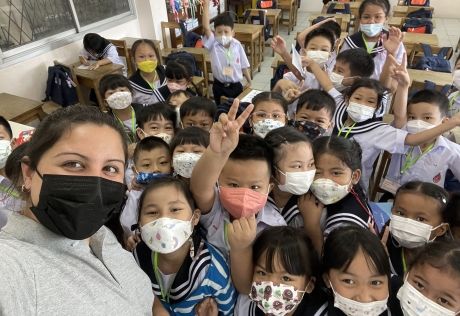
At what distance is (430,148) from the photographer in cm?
219

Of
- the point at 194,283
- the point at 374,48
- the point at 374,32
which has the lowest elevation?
the point at 194,283

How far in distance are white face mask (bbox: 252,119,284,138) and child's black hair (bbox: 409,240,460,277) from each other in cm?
114

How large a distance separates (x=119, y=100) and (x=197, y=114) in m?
0.92

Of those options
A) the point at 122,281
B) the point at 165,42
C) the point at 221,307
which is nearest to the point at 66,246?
the point at 122,281

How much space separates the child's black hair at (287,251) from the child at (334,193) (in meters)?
0.24

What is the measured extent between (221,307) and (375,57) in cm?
287

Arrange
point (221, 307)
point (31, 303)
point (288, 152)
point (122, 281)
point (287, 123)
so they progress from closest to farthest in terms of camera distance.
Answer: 1. point (31, 303)
2. point (122, 281)
3. point (221, 307)
4. point (288, 152)
5. point (287, 123)

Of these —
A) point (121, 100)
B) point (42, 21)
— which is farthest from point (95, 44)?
point (121, 100)

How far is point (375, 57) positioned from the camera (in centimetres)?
314

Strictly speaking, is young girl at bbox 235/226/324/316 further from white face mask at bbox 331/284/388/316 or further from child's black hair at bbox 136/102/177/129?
child's black hair at bbox 136/102/177/129

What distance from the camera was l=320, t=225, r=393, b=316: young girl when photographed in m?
1.15

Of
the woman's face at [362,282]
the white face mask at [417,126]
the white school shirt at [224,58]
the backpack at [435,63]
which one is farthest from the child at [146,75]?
the backpack at [435,63]

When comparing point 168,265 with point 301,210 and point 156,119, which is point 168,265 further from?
point 156,119

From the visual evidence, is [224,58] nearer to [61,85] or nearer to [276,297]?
[61,85]
